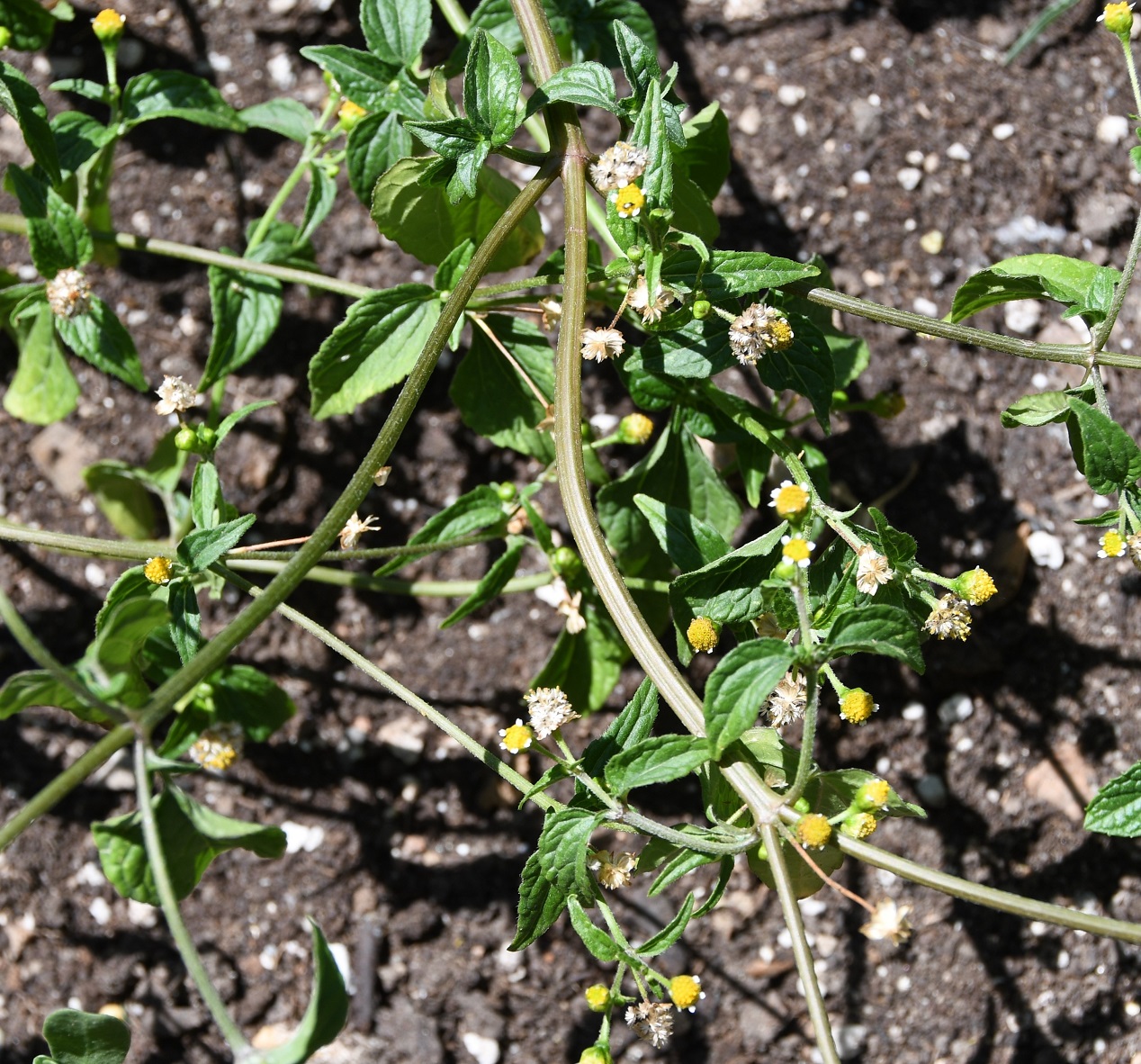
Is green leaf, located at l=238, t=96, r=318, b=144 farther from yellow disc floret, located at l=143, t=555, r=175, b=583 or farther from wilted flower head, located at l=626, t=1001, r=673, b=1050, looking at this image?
wilted flower head, located at l=626, t=1001, r=673, b=1050

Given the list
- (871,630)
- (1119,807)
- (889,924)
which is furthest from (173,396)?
(1119,807)

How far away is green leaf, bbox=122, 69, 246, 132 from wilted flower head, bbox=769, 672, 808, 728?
1407 millimetres

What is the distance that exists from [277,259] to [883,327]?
1.30m

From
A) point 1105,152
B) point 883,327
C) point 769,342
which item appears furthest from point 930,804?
point 1105,152

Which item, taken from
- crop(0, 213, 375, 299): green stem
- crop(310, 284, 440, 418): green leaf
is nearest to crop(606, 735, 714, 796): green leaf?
crop(310, 284, 440, 418): green leaf

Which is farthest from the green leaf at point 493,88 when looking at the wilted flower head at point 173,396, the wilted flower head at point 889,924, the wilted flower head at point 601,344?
the wilted flower head at point 889,924

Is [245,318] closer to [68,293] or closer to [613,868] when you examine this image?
[68,293]

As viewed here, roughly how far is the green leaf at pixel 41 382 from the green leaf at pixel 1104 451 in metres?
1.81

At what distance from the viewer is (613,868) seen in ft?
4.86

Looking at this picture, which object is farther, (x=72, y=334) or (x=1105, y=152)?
(x=1105, y=152)

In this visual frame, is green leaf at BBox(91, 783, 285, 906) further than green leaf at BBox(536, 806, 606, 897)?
Yes

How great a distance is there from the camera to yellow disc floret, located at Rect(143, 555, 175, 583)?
4.92 feet

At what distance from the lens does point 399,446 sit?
245 cm

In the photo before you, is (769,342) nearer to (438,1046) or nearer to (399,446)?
(399,446)
